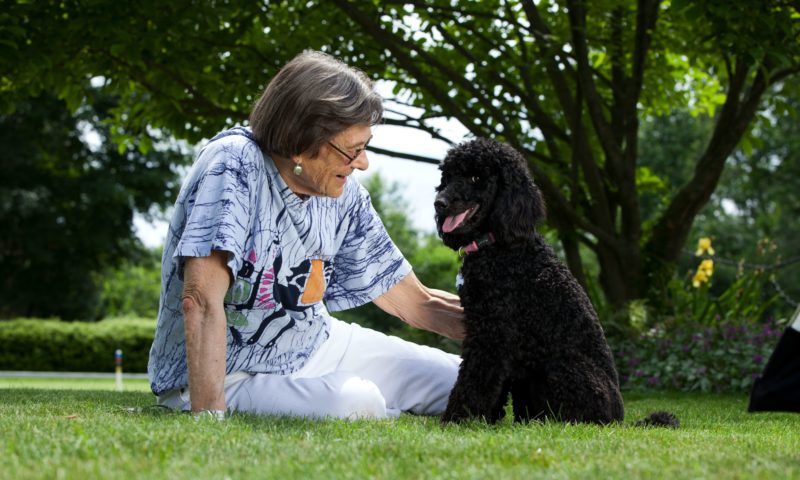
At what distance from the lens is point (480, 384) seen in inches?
144

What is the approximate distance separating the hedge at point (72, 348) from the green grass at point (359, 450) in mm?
19483

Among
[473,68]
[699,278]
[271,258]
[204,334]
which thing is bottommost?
[204,334]

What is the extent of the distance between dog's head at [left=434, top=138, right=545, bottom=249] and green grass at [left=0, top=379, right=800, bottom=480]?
83 centimetres

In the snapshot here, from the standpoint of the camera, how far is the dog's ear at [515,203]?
3.72 meters

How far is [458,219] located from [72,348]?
20.6 metres

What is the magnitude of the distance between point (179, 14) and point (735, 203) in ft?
122

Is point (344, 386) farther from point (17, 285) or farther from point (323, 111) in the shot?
point (17, 285)

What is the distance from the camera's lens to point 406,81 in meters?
9.12

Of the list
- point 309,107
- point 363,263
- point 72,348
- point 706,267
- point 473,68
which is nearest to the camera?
point 309,107

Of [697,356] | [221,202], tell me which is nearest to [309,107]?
[221,202]

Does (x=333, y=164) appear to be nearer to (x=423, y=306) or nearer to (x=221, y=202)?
(x=221, y=202)

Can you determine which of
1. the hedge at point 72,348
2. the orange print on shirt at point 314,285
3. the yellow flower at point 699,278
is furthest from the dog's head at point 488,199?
the hedge at point 72,348

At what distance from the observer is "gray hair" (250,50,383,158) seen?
11.9ft

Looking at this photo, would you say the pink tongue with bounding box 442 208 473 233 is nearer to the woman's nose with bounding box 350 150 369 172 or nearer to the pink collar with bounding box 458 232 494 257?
the pink collar with bounding box 458 232 494 257
